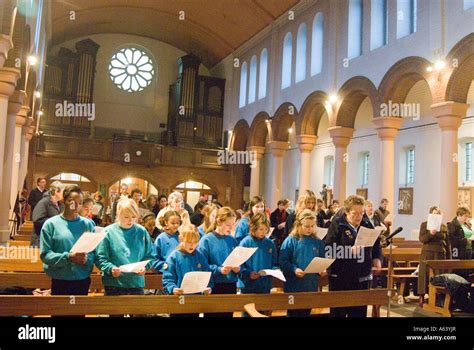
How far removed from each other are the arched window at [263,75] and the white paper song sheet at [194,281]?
641 inches

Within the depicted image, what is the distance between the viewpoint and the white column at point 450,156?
33.7 feet

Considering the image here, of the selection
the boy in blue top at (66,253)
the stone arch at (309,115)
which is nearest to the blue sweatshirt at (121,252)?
the boy in blue top at (66,253)

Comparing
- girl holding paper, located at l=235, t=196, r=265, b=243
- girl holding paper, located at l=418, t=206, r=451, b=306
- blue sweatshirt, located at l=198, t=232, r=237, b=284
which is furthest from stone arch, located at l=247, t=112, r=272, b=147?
blue sweatshirt, located at l=198, t=232, r=237, b=284

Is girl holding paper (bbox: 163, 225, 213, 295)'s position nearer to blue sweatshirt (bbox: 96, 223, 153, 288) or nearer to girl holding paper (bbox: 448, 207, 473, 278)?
blue sweatshirt (bbox: 96, 223, 153, 288)

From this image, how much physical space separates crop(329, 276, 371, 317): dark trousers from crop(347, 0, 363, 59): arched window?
10.7 metres

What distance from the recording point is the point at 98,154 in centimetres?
1980

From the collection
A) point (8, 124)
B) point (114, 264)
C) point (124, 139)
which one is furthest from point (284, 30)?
point (114, 264)

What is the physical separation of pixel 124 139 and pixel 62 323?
17624 millimetres

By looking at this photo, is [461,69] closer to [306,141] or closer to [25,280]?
[306,141]

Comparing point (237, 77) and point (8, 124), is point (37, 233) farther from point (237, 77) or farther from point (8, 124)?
point (237, 77)

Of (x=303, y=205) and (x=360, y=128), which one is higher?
(x=360, y=128)

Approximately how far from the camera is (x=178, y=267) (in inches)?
159

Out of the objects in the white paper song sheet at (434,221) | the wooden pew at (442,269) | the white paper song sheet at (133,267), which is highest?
→ the white paper song sheet at (434,221)

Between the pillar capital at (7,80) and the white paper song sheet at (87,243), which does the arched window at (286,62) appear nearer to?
the pillar capital at (7,80)
